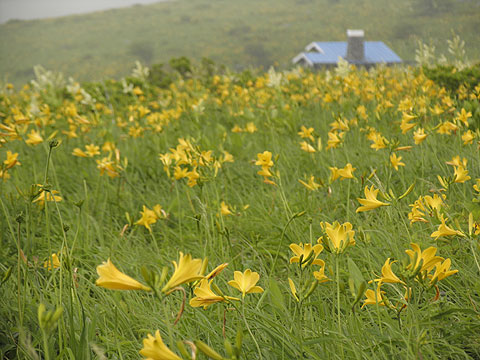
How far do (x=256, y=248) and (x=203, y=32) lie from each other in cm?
3937

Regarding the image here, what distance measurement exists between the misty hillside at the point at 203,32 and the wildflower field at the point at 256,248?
825 inches

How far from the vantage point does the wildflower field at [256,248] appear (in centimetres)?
93

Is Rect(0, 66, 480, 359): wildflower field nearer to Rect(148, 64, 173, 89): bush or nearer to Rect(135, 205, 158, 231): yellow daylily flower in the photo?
Rect(135, 205, 158, 231): yellow daylily flower

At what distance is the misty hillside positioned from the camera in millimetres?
28094

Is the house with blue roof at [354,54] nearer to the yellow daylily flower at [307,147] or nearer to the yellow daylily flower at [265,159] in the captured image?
the yellow daylily flower at [307,147]

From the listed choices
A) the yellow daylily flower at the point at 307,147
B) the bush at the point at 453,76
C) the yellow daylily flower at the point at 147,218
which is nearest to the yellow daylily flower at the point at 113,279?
the yellow daylily flower at the point at 147,218

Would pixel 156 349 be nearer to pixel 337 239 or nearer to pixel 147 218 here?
pixel 337 239

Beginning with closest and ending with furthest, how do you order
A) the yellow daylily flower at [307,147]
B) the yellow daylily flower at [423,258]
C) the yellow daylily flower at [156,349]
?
the yellow daylily flower at [156,349], the yellow daylily flower at [423,258], the yellow daylily flower at [307,147]

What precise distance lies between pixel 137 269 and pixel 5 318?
1.58ft

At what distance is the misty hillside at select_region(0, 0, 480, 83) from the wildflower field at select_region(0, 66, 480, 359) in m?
21.0

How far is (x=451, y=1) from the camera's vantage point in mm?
22500

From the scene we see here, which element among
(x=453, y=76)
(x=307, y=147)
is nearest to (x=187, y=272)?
(x=307, y=147)

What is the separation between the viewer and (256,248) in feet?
5.80

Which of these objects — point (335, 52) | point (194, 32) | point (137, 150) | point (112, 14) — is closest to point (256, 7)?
point (194, 32)
